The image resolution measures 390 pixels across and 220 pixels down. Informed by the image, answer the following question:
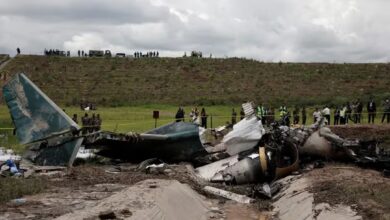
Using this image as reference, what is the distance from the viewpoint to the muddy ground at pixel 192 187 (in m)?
12.7

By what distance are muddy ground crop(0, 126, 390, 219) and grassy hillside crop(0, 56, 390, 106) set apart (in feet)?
115

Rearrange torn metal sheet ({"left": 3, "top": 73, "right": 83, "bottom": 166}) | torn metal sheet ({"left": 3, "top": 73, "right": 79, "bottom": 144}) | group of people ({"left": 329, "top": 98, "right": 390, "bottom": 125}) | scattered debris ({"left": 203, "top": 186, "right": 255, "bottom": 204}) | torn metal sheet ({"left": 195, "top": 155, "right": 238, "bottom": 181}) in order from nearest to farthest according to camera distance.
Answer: scattered debris ({"left": 203, "top": 186, "right": 255, "bottom": 204})
torn metal sheet ({"left": 3, "top": 73, "right": 83, "bottom": 166})
torn metal sheet ({"left": 3, "top": 73, "right": 79, "bottom": 144})
torn metal sheet ({"left": 195, "top": 155, "right": 238, "bottom": 181})
group of people ({"left": 329, "top": 98, "right": 390, "bottom": 125})

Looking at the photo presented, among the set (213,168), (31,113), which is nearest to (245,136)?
(213,168)

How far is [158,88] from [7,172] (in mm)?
49598

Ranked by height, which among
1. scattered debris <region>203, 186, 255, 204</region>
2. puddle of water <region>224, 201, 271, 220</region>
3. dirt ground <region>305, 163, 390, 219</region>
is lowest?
puddle of water <region>224, 201, 271, 220</region>

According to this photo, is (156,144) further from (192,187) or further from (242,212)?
(242,212)

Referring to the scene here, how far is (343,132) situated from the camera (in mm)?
26422

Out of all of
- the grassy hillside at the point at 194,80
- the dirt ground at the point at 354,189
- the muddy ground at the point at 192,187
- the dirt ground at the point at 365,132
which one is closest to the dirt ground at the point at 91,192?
the muddy ground at the point at 192,187

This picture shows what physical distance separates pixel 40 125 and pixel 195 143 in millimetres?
5370

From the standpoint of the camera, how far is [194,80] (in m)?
69.4

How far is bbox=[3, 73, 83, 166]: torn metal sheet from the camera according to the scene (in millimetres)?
19547

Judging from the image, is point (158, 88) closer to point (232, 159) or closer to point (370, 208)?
point (232, 159)

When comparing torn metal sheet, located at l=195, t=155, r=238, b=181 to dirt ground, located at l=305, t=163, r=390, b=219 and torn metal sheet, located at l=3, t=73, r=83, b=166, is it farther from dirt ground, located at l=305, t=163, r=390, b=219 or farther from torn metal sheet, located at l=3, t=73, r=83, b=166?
torn metal sheet, located at l=3, t=73, r=83, b=166

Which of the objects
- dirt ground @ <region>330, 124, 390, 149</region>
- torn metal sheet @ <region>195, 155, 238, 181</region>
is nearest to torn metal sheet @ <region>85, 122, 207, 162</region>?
torn metal sheet @ <region>195, 155, 238, 181</region>
